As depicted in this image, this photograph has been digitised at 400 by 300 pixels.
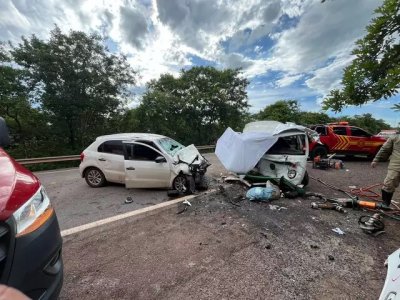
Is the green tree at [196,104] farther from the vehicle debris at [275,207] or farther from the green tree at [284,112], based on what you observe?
the vehicle debris at [275,207]

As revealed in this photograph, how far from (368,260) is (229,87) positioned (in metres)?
21.8

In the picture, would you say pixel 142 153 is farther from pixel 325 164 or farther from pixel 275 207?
pixel 325 164

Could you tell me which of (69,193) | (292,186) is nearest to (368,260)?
(292,186)

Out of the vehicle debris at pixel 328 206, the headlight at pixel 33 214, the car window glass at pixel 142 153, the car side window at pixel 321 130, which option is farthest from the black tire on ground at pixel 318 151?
the headlight at pixel 33 214

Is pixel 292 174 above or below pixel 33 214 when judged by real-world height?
below

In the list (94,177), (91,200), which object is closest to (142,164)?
(91,200)

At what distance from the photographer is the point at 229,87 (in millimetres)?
23422

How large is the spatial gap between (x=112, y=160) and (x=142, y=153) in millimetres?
1009

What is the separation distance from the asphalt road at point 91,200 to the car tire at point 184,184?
0.39m

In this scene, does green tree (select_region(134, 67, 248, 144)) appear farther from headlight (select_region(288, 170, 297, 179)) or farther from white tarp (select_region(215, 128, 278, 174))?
headlight (select_region(288, 170, 297, 179))

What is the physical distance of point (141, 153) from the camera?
6.23 meters

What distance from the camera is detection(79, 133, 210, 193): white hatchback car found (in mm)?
6047

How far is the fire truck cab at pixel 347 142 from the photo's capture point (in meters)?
11.5

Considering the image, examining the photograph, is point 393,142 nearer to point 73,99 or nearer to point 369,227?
point 369,227
